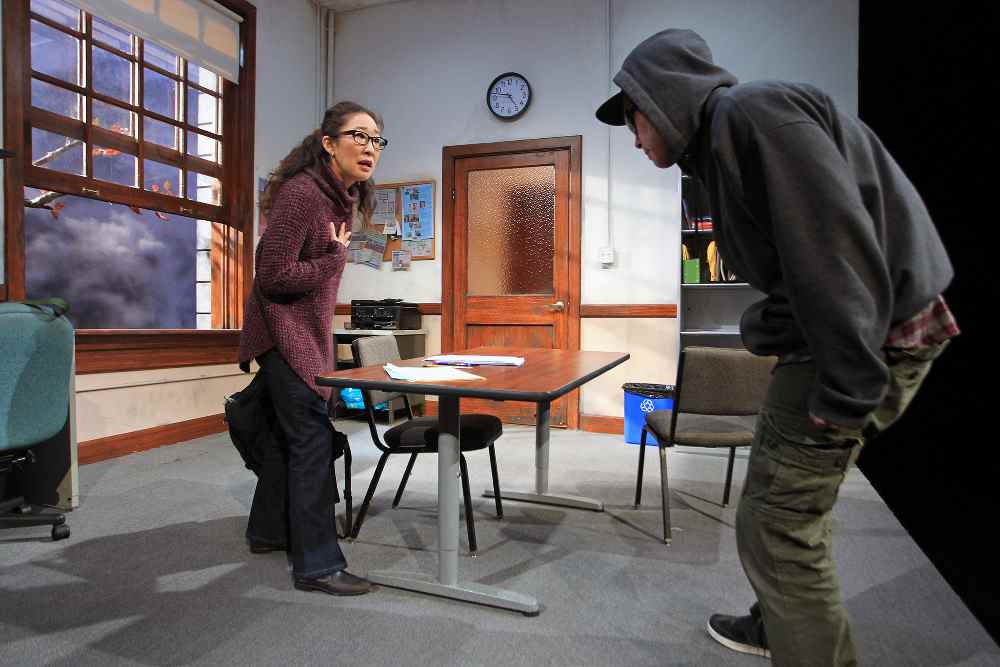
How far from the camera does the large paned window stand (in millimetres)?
3119

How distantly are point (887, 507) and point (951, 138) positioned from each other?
1614 millimetres

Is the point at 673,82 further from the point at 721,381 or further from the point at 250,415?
the point at 250,415

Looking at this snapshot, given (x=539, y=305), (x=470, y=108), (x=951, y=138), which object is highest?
(x=470, y=108)

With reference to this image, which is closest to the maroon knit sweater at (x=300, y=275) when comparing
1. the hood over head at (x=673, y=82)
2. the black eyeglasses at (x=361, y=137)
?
the black eyeglasses at (x=361, y=137)

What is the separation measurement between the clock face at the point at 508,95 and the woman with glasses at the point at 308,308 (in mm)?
2953

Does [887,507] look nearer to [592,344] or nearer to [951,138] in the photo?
[951,138]

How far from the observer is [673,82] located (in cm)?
110

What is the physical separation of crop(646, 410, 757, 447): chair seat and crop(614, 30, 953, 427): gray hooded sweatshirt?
1184mm

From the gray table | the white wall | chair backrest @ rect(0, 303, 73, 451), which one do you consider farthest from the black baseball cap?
the white wall

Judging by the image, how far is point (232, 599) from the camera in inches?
70.2

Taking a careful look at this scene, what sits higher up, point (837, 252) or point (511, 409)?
point (837, 252)

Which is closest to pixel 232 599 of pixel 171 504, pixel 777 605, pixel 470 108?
pixel 171 504

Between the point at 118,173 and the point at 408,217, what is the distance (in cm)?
208

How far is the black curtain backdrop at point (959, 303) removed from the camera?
5.36ft
